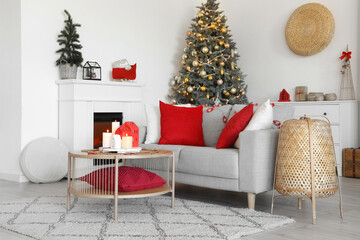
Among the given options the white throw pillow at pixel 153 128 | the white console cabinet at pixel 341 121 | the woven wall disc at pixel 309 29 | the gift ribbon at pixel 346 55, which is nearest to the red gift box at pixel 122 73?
the white throw pillow at pixel 153 128

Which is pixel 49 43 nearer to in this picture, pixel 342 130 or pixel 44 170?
pixel 44 170

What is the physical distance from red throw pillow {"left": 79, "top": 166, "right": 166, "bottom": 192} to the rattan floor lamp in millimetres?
986

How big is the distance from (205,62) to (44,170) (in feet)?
9.06

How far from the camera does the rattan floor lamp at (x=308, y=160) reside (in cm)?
312

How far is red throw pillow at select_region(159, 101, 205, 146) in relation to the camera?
422cm

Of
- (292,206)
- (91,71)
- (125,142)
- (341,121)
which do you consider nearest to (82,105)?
(91,71)

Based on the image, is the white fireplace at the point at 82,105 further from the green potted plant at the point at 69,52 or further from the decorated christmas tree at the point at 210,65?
the decorated christmas tree at the point at 210,65

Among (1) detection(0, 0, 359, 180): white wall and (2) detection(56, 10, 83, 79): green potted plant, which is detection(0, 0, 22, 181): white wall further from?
(2) detection(56, 10, 83, 79): green potted plant

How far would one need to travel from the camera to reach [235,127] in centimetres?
363

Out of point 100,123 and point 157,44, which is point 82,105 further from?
point 157,44

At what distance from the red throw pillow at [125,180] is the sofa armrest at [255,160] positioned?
0.64 metres

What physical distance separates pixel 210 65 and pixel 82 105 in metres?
2.02

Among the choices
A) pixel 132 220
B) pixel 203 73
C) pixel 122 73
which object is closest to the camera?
pixel 132 220

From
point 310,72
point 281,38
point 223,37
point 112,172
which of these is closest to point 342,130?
point 310,72
